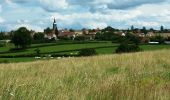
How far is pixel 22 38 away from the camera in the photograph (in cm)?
11119

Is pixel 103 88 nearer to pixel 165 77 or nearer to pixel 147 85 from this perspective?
pixel 147 85

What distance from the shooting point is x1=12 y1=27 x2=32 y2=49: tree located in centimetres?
10875

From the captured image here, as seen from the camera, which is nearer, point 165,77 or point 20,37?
point 165,77

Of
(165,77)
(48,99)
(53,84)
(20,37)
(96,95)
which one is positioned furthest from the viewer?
(20,37)

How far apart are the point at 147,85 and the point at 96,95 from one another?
4.56 ft

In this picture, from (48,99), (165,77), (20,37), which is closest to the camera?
(48,99)

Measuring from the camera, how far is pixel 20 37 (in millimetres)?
115250

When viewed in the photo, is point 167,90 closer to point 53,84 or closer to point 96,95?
point 96,95

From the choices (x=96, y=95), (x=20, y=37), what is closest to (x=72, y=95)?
(x=96, y=95)

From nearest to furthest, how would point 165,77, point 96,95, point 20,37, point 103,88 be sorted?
1. point 96,95
2. point 103,88
3. point 165,77
4. point 20,37

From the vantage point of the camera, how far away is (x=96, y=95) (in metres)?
6.63

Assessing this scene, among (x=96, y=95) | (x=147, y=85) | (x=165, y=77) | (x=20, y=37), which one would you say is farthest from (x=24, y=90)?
(x=20, y=37)

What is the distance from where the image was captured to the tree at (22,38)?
109 metres

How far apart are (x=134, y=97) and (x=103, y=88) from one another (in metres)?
0.76
